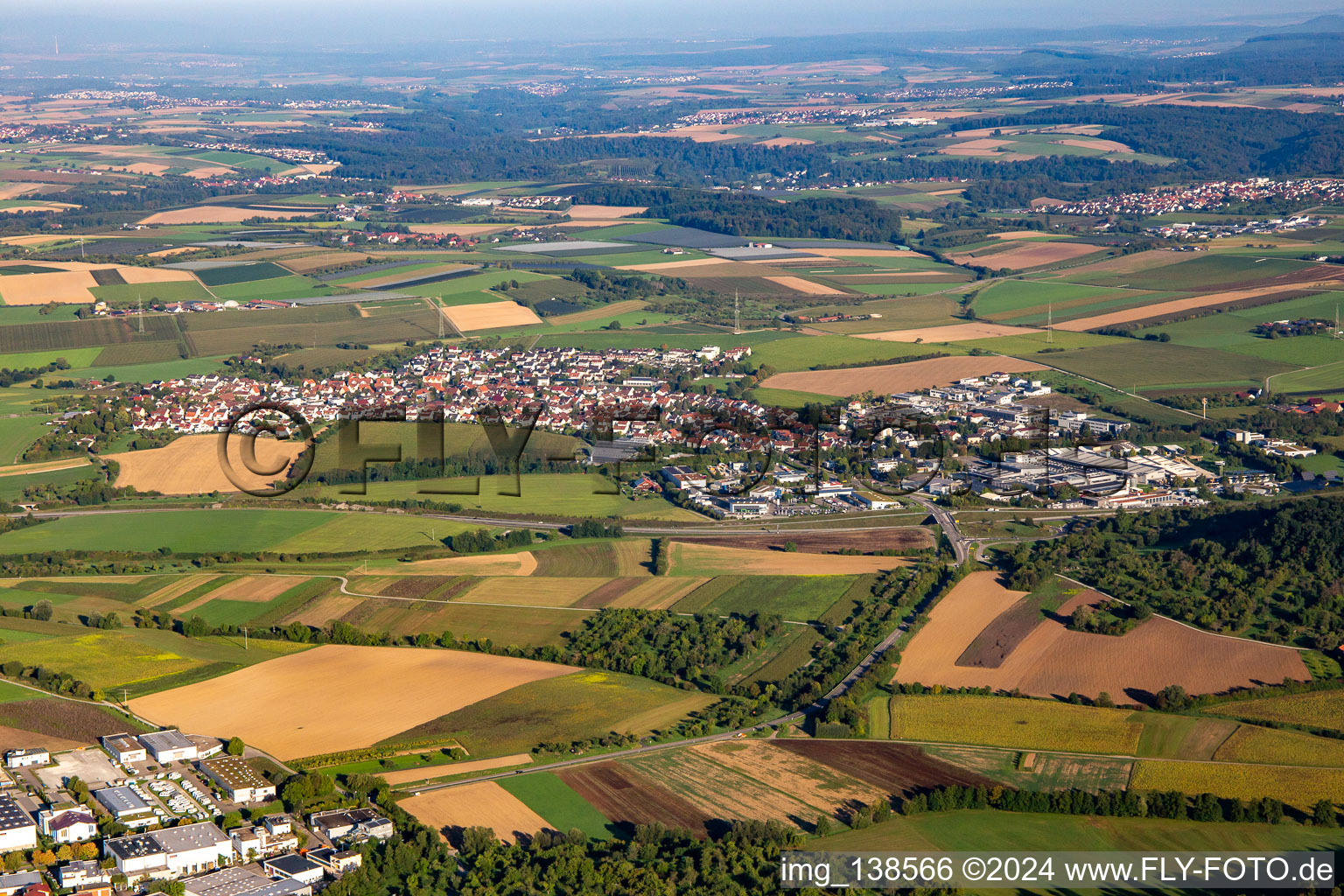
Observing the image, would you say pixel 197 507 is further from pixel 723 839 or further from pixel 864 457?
pixel 723 839

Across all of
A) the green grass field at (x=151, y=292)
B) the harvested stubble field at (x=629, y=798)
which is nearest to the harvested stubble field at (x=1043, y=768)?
the harvested stubble field at (x=629, y=798)

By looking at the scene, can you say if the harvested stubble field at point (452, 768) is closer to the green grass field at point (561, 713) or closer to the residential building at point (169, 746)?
the green grass field at point (561, 713)

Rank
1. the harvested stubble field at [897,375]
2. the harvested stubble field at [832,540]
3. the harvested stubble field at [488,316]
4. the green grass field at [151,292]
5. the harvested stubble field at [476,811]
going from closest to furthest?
1. the harvested stubble field at [476,811]
2. the harvested stubble field at [832,540]
3. the harvested stubble field at [897,375]
4. the harvested stubble field at [488,316]
5. the green grass field at [151,292]

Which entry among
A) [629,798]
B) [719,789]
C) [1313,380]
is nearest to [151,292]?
[1313,380]

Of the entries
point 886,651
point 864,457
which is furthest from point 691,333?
point 886,651

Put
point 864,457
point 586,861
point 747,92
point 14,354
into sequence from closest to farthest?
point 586,861, point 864,457, point 14,354, point 747,92

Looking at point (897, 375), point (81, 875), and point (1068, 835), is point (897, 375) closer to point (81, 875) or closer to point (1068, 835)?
point (1068, 835)
